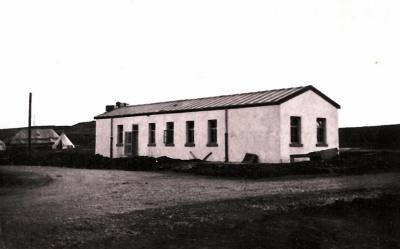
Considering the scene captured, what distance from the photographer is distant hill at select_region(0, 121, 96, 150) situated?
73.1 metres

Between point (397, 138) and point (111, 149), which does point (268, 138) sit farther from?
point (397, 138)

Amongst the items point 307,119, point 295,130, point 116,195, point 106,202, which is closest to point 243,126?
point 295,130

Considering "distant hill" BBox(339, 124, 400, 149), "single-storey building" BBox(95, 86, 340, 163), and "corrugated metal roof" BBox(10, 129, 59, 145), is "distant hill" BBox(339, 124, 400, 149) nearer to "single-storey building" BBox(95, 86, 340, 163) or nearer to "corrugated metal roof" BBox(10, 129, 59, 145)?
"single-storey building" BBox(95, 86, 340, 163)

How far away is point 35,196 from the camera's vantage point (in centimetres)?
1078

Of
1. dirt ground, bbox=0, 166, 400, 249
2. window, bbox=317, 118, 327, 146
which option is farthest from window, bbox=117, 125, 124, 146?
dirt ground, bbox=0, 166, 400, 249

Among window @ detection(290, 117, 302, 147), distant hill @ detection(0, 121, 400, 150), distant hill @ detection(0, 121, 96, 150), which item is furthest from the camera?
distant hill @ detection(0, 121, 96, 150)

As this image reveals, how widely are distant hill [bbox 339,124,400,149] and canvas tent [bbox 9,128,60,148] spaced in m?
38.9

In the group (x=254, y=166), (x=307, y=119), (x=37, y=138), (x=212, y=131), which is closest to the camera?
(x=254, y=166)

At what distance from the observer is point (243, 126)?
23.2 meters

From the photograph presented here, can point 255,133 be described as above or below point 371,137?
below

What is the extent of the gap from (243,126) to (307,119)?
3.45 m

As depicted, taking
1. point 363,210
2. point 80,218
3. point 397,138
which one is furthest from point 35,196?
point 397,138

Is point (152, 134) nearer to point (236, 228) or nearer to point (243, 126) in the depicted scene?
point (243, 126)

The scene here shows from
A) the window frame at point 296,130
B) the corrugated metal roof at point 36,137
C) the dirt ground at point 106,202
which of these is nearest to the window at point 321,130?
the window frame at point 296,130
